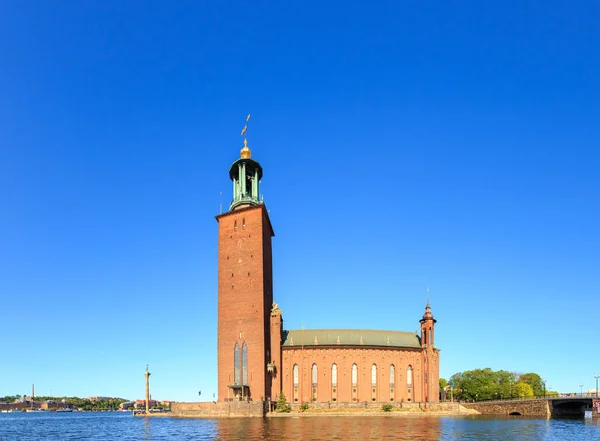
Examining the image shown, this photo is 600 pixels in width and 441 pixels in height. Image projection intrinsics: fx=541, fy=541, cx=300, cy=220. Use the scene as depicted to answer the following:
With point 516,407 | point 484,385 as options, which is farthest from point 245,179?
point 484,385

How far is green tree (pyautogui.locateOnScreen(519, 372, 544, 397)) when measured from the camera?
179m

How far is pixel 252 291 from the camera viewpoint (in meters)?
94.9

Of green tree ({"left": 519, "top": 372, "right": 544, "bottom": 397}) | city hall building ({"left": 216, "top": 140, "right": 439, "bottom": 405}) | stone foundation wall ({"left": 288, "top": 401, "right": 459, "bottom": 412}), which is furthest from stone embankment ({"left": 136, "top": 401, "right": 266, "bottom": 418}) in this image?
green tree ({"left": 519, "top": 372, "right": 544, "bottom": 397})

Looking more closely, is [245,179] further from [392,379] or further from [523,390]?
[523,390]

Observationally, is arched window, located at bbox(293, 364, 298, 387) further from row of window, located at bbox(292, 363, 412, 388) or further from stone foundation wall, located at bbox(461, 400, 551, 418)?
stone foundation wall, located at bbox(461, 400, 551, 418)

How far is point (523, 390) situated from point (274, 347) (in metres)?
102

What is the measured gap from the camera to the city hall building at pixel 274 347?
9275cm

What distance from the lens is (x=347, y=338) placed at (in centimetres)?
10819

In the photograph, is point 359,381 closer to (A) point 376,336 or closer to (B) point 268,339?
(A) point 376,336

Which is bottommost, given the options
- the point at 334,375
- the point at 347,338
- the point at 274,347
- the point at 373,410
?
the point at 373,410

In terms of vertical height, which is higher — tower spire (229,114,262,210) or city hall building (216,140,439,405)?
tower spire (229,114,262,210)

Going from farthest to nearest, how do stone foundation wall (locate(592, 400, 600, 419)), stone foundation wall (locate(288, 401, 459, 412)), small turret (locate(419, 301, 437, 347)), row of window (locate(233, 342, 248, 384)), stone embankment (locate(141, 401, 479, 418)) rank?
small turret (locate(419, 301, 437, 347)) → stone foundation wall (locate(592, 400, 600, 419)) → stone foundation wall (locate(288, 401, 459, 412)) → row of window (locate(233, 342, 248, 384)) → stone embankment (locate(141, 401, 479, 418))

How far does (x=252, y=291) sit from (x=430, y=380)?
41953mm

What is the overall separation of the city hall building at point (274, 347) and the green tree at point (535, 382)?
286 ft
